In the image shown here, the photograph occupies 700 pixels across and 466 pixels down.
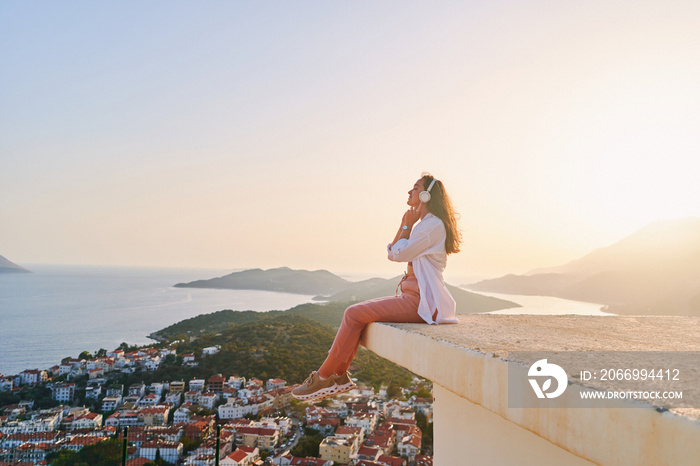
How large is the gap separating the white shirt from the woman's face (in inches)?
8.1

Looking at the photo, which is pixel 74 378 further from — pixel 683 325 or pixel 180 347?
pixel 683 325

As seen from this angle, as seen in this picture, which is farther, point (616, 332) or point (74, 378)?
point (74, 378)

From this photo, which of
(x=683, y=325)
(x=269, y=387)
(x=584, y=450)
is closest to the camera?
(x=584, y=450)

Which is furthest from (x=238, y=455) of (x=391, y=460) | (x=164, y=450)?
(x=391, y=460)

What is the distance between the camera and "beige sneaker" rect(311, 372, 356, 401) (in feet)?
7.25

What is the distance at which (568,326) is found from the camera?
245 cm

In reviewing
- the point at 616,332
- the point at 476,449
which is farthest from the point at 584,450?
the point at 616,332

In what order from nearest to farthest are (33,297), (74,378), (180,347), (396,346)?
1. (396,346)
2. (74,378)
3. (180,347)
4. (33,297)

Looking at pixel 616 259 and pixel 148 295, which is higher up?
pixel 616 259

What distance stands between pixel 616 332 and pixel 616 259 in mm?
32726

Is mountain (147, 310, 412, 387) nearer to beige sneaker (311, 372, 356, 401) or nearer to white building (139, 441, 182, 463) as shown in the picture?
white building (139, 441, 182, 463)

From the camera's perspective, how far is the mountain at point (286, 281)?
354 feet

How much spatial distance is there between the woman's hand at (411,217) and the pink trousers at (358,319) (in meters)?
0.48

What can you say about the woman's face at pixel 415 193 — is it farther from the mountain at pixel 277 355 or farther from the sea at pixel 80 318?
the mountain at pixel 277 355
